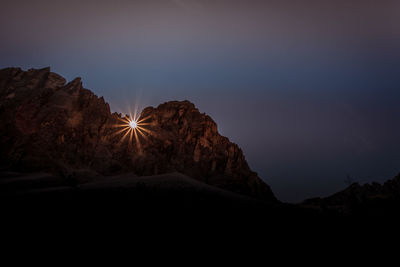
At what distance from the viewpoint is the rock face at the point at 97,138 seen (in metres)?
44.1

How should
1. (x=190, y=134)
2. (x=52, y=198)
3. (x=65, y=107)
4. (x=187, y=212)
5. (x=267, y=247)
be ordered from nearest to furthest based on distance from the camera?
(x=267, y=247), (x=187, y=212), (x=52, y=198), (x=65, y=107), (x=190, y=134)

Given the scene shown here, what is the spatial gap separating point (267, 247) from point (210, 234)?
9.45 ft

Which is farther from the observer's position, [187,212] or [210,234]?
[187,212]

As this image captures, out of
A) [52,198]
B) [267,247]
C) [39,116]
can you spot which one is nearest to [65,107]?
[39,116]

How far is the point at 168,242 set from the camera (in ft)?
30.3

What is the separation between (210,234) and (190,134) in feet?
163

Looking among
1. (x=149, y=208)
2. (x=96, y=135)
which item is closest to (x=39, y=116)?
(x=96, y=135)

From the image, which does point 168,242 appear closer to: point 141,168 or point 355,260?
point 355,260

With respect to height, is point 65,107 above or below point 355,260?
above

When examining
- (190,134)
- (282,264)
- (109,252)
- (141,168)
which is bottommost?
(109,252)

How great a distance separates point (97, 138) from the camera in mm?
52375

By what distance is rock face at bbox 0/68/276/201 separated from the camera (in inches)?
1737

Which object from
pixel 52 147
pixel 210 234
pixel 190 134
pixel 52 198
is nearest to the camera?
pixel 210 234

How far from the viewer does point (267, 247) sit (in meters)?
9.46
